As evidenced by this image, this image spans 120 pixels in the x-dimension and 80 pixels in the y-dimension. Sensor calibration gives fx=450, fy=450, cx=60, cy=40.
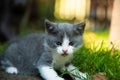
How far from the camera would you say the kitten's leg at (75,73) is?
18.4ft

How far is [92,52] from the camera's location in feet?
21.6

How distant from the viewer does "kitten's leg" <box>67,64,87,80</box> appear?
18.4 feet

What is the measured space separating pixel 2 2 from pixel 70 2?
16.9ft

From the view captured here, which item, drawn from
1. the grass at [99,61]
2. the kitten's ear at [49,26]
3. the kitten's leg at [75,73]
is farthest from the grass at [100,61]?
the kitten's ear at [49,26]

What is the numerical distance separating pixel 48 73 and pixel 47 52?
0.31m

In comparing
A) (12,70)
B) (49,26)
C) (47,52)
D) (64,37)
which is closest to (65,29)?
(64,37)

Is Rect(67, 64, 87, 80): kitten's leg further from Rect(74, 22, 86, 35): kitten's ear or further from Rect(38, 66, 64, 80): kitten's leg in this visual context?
Rect(74, 22, 86, 35): kitten's ear

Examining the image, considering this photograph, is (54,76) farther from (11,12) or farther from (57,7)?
(57,7)

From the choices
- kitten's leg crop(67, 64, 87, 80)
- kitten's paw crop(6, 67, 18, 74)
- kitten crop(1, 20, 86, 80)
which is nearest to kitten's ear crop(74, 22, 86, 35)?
kitten crop(1, 20, 86, 80)

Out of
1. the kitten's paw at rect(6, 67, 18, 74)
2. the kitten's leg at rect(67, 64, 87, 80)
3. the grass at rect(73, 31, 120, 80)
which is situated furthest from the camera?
the kitten's paw at rect(6, 67, 18, 74)

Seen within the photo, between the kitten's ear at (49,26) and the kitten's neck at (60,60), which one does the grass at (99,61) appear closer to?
the kitten's neck at (60,60)

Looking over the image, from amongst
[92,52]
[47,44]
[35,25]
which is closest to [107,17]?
[35,25]

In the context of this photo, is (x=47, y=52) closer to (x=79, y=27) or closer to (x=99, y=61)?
(x=79, y=27)

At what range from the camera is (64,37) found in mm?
5504
